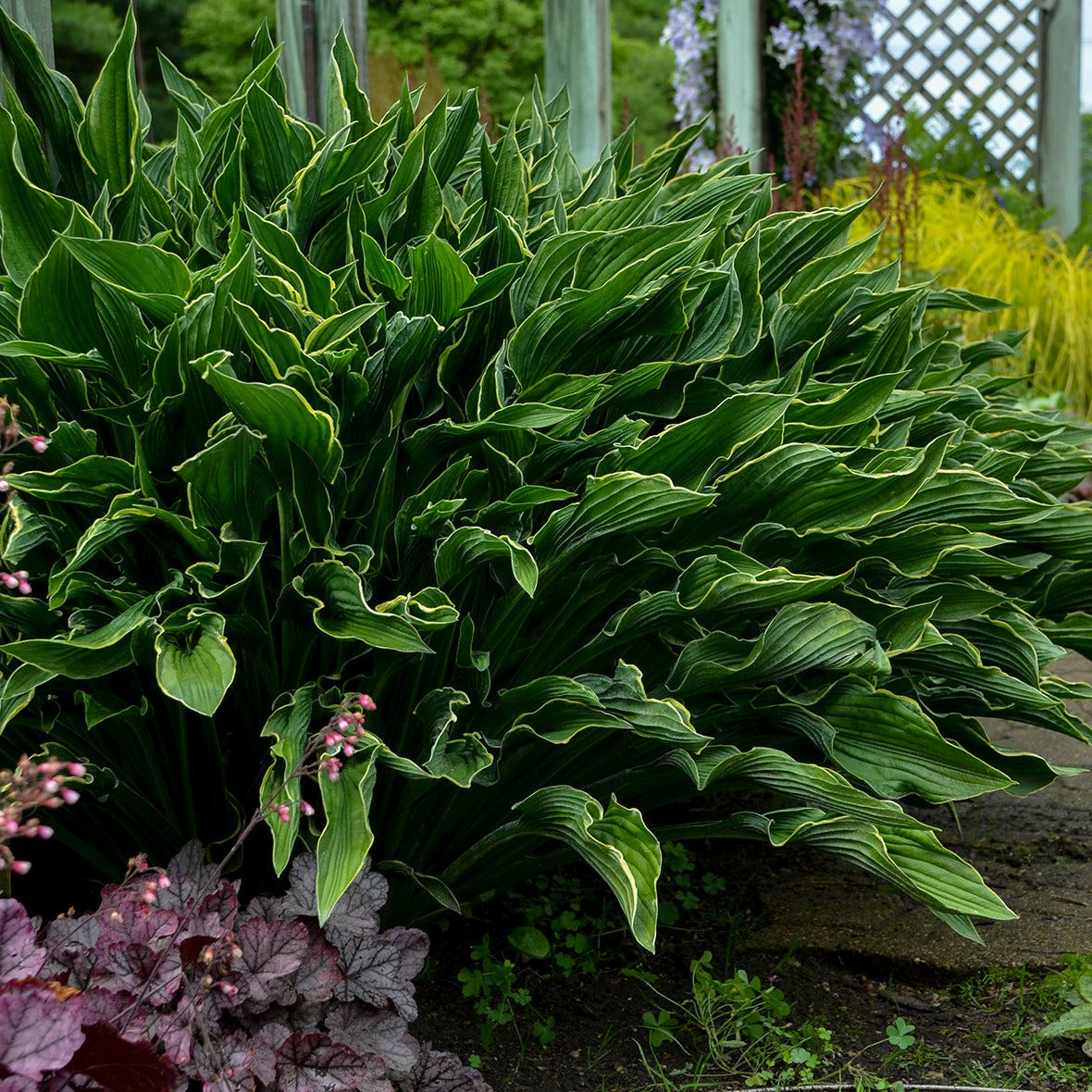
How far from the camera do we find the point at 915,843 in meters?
1.52

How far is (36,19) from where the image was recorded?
189 cm

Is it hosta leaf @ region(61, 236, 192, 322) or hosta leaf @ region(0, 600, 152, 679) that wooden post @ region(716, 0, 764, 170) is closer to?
hosta leaf @ region(61, 236, 192, 322)

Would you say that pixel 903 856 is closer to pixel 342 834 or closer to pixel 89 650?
pixel 342 834

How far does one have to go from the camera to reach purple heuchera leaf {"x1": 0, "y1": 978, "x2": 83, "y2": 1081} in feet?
3.38

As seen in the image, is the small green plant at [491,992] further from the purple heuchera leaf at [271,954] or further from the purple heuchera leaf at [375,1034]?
the purple heuchera leaf at [271,954]

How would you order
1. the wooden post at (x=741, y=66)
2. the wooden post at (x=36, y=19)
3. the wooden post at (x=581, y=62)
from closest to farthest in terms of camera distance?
the wooden post at (x=36, y=19) < the wooden post at (x=581, y=62) < the wooden post at (x=741, y=66)

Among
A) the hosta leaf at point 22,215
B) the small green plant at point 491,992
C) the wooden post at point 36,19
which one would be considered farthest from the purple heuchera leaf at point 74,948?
the wooden post at point 36,19

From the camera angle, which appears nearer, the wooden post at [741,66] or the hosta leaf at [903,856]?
the hosta leaf at [903,856]

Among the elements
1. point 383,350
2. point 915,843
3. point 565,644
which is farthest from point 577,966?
point 383,350

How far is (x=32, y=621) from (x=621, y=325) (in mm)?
829

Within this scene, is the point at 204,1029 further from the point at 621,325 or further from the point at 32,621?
the point at 621,325

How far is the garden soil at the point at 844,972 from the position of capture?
1.68 metres

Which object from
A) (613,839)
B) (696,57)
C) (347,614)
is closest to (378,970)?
(613,839)

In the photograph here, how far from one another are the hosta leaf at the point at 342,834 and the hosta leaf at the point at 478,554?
9.7 inches
